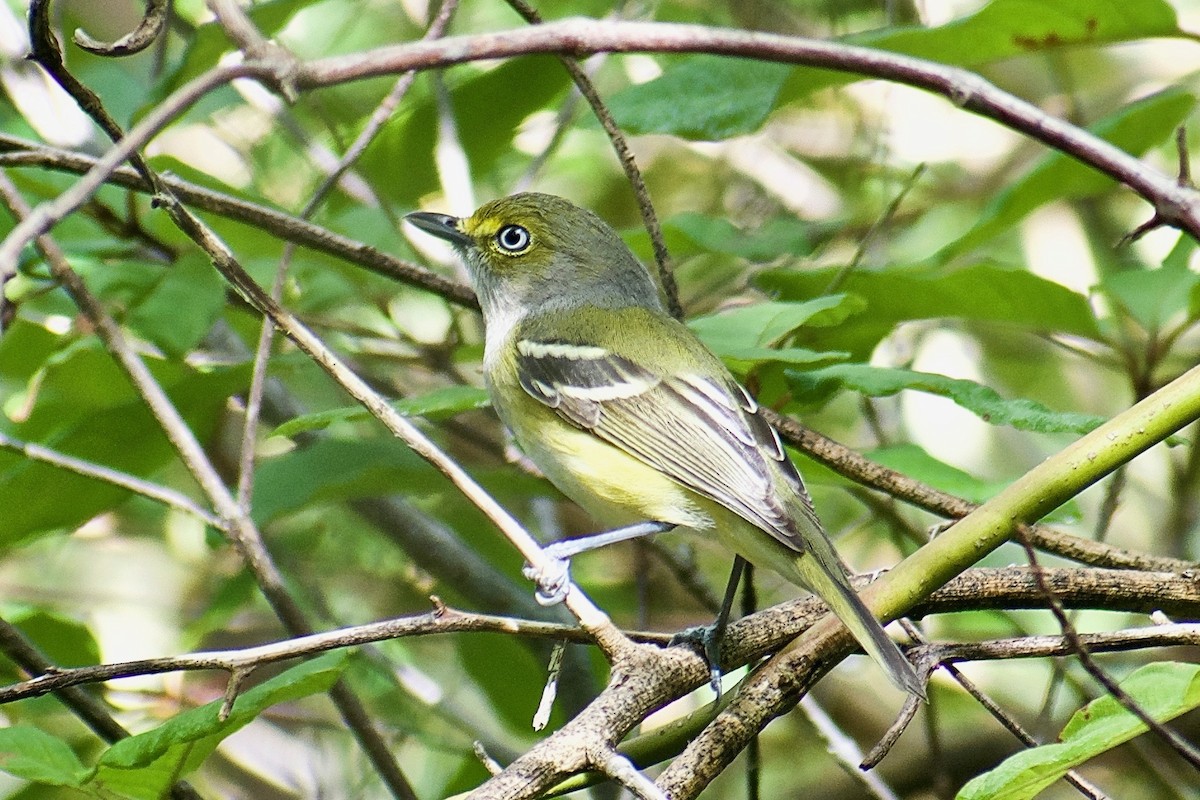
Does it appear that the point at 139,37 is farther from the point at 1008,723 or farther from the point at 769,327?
the point at 1008,723

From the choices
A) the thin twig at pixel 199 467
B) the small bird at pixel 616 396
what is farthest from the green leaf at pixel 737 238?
the thin twig at pixel 199 467

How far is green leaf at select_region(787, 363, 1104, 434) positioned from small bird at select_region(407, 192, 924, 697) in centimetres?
35

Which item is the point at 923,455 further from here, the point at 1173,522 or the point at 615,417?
the point at 1173,522

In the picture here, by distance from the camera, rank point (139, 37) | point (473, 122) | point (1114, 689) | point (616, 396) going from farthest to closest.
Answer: point (473, 122) → point (616, 396) → point (139, 37) → point (1114, 689)

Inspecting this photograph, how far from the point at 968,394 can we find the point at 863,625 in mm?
716

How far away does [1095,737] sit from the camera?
165cm

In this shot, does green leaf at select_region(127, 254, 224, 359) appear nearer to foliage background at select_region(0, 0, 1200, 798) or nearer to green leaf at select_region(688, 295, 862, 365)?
foliage background at select_region(0, 0, 1200, 798)

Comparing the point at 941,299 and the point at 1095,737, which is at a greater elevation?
the point at 941,299

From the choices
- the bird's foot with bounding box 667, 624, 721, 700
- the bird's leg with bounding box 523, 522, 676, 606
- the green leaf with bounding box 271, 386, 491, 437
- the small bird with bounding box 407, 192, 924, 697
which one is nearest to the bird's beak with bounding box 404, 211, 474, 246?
the small bird with bounding box 407, 192, 924, 697

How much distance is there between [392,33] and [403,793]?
12.0 feet

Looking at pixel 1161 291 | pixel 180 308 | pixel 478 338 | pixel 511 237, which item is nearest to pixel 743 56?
pixel 180 308

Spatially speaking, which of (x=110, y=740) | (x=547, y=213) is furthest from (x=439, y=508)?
(x=110, y=740)

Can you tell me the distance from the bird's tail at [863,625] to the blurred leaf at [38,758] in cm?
121

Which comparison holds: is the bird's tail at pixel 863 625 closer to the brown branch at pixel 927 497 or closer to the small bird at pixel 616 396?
the small bird at pixel 616 396
